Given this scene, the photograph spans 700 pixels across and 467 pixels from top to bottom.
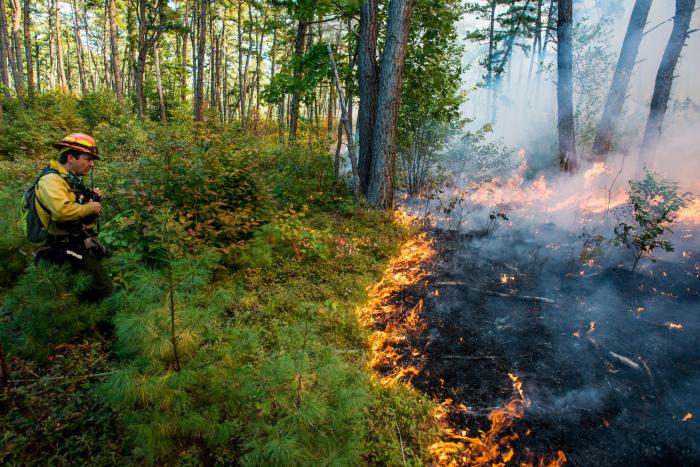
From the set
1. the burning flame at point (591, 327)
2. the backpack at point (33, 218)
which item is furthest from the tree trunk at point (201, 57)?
the burning flame at point (591, 327)

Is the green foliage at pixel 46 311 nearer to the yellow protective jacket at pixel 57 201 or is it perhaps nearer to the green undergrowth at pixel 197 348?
the green undergrowth at pixel 197 348

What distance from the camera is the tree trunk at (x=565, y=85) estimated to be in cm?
1059

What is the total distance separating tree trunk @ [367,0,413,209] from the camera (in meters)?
8.34

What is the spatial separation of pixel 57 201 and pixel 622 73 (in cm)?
1500

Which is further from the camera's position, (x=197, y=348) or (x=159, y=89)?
(x=159, y=89)

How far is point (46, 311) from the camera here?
3.07 m

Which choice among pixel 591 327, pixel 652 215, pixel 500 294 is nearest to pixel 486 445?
pixel 591 327

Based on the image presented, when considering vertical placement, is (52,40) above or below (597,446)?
above

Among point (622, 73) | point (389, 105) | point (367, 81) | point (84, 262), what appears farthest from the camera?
point (622, 73)

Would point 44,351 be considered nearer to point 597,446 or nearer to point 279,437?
point 279,437

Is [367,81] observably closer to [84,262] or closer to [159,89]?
[84,262]

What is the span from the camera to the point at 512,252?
780 centimetres

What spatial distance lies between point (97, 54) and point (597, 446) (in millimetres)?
60816

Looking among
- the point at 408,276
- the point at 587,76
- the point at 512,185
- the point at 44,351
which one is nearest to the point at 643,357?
the point at 408,276
